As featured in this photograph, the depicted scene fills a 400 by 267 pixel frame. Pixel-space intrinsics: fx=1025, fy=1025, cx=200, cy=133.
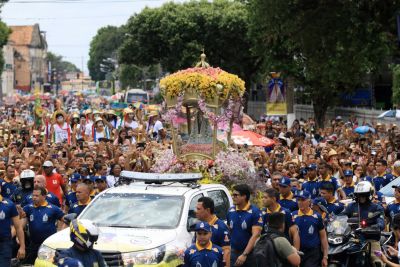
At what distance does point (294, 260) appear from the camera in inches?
397

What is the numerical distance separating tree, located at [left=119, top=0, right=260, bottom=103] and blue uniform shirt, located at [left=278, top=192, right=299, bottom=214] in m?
46.2

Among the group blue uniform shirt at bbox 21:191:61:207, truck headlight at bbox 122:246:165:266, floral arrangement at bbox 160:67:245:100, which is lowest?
truck headlight at bbox 122:246:165:266

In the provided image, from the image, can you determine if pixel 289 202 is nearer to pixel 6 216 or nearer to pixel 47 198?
pixel 47 198

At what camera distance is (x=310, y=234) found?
12297 mm

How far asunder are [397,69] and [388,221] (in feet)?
118

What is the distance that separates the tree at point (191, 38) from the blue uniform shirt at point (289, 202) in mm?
46158

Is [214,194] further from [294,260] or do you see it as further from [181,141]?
[181,141]

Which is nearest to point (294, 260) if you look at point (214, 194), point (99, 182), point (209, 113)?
point (214, 194)

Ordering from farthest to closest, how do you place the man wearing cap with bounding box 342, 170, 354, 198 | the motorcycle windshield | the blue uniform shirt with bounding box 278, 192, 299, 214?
the man wearing cap with bounding box 342, 170, 354, 198
the blue uniform shirt with bounding box 278, 192, 299, 214
the motorcycle windshield

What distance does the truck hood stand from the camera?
11.4 meters

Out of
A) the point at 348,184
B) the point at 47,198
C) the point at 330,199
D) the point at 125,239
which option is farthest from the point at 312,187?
the point at 125,239

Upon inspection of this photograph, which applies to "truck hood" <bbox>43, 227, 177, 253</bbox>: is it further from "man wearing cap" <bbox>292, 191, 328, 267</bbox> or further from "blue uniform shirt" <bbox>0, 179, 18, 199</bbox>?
"blue uniform shirt" <bbox>0, 179, 18, 199</bbox>

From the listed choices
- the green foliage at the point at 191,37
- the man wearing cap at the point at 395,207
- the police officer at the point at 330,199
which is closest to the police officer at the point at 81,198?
the police officer at the point at 330,199

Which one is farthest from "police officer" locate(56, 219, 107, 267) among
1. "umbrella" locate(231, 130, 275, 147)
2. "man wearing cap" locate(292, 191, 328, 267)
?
"umbrella" locate(231, 130, 275, 147)
